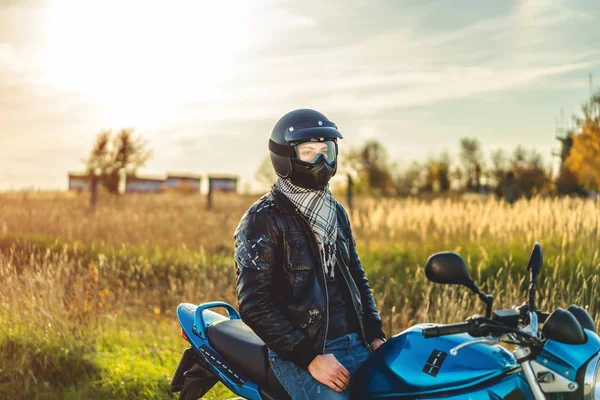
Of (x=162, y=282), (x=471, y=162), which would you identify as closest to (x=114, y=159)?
(x=162, y=282)

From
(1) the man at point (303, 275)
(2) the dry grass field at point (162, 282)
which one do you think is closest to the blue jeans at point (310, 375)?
(1) the man at point (303, 275)

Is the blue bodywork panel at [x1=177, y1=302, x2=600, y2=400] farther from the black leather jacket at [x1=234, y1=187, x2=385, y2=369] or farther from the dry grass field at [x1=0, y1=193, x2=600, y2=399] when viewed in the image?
the dry grass field at [x1=0, y1=193, x2=600, y2=399]

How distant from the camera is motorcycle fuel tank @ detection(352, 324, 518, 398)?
7.91ft

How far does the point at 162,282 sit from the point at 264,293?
7.03 meters

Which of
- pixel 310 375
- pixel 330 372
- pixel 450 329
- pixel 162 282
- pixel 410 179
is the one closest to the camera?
pixel 450 329

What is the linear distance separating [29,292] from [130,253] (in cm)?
434

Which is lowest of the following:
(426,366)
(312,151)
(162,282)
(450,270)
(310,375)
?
(162,282)

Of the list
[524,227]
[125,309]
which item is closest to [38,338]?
[125,309]

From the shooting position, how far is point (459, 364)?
8.05ft

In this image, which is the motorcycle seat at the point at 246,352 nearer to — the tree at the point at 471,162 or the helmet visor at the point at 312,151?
the helmet visor at the point at 312,151

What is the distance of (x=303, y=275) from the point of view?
311 cm

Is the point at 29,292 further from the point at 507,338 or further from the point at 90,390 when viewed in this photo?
the point at 507,338

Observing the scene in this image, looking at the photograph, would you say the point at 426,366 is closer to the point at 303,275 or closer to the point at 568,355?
the point at 568,355

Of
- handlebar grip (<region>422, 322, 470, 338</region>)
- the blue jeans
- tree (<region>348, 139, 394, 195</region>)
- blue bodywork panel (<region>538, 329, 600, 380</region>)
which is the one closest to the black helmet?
the blue jeans
